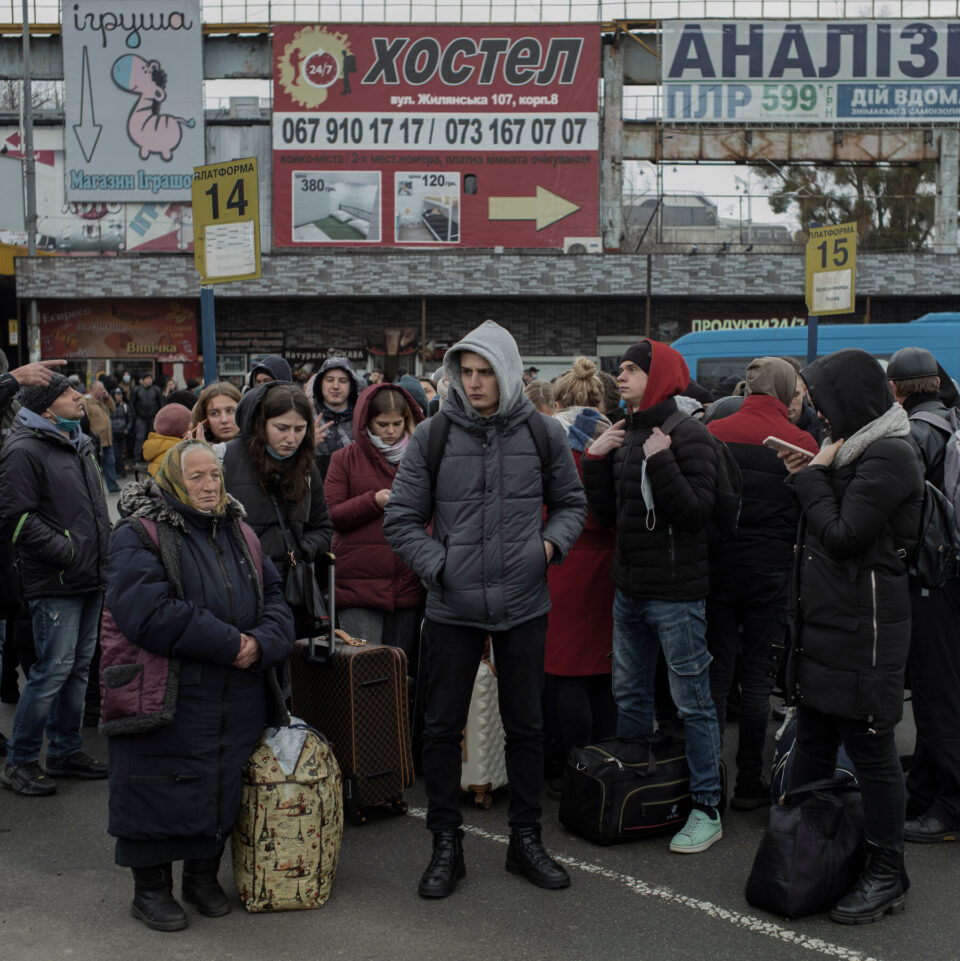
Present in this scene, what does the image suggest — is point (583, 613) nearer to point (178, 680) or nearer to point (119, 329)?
point (178, 680)

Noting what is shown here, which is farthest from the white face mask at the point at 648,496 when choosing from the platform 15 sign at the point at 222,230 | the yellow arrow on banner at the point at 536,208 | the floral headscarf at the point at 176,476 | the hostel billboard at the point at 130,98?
the hostel billboard at the point at 130,98

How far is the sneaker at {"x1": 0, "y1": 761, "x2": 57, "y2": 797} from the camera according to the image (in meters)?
5.38

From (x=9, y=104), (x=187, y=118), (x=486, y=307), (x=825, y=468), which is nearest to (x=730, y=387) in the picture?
(x=825, y=468)

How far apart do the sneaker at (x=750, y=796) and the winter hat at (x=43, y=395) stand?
3.78 meters

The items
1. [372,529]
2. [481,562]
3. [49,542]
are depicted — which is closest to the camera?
[481,562]

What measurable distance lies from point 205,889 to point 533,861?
4.08 feet

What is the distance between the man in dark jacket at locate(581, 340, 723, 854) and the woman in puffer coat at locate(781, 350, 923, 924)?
0.61 m

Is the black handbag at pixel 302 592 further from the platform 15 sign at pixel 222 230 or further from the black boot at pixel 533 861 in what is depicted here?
the platform 15 sign at pixel 222 230

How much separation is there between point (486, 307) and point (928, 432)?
25.4 meters

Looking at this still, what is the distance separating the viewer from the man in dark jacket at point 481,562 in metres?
4.25

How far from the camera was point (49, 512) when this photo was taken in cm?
540

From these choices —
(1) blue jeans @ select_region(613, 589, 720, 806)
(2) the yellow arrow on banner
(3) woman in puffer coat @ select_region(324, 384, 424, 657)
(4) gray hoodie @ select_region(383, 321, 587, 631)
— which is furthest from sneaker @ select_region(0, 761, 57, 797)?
(2) the yellow arrow on banner

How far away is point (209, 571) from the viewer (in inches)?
159

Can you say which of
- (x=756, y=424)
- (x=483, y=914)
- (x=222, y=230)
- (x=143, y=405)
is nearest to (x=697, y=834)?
(x=483, y=914)
